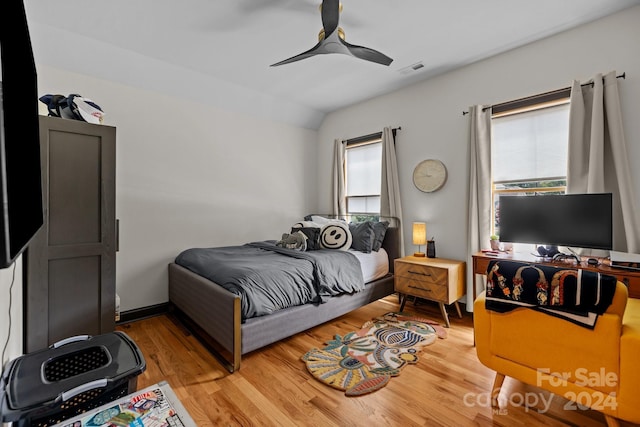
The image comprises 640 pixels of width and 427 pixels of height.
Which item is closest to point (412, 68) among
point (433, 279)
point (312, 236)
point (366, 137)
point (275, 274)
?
point (366, 137)

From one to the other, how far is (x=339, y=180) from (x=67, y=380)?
404 cm

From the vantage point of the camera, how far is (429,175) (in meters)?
3.56

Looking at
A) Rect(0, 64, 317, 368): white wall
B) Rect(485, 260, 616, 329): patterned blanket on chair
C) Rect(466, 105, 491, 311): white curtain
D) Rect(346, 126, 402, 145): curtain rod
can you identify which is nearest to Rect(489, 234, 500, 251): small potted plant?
Rect(466, 105, 491, 311): white curtain

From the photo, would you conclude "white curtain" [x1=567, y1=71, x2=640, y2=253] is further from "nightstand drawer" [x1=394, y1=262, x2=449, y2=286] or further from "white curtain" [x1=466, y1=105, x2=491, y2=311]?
"nightstand drawer" [x1=394, y1=262, x2=449, y2=286]

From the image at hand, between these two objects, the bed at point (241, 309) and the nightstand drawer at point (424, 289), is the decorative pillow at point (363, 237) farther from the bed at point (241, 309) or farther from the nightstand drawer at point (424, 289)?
the nightstand drawer at point (424, 289)

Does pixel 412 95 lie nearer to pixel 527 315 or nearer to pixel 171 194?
pixel 527 315

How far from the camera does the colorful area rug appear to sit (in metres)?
2.03

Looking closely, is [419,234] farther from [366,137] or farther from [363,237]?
[366,137]

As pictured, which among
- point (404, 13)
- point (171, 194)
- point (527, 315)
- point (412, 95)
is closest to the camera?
point (527, 315)

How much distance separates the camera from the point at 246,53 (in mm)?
2984

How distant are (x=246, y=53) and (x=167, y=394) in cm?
305

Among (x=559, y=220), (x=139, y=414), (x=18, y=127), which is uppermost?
(x=18, y=127)

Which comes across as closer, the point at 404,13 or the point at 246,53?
the point at 404,13

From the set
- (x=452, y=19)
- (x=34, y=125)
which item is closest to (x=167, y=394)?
(x=34, y=125)
